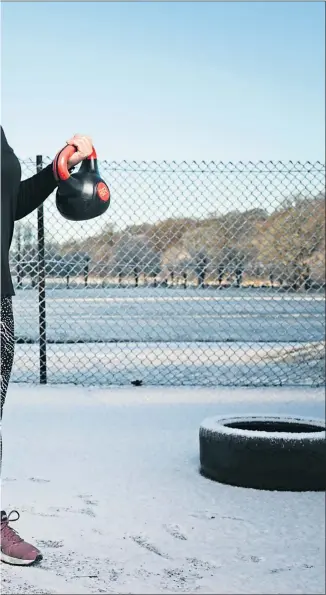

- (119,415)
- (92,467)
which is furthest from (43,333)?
(92,467)

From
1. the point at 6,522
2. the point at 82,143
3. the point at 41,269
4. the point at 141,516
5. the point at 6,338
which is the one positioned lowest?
the point at 141,516

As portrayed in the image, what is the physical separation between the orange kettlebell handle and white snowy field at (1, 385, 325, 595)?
4.46ft

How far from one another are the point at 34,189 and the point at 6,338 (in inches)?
20.9

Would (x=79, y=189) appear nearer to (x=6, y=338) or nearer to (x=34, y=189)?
(x=34, y=189)

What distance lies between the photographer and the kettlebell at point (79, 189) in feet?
7.67

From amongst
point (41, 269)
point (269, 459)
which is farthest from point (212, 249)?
point (269, 459)

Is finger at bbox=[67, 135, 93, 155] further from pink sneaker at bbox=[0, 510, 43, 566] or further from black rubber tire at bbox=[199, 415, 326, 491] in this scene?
black rubber tire at bbox=[199, 415, 326, 491]

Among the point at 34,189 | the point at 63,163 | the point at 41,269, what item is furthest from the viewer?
the point at 41,269

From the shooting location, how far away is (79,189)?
2348mm

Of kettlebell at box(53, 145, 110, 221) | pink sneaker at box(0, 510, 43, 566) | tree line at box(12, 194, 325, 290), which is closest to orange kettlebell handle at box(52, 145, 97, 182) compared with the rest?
kettlebell at box(53, 145, 110, 221)

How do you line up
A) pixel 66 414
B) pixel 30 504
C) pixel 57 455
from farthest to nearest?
pixel 66 414, pixel 57 455, pixel 30 504

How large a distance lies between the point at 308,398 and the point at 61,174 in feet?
13.5

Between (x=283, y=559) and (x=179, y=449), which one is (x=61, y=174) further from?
(x=179, y=449)

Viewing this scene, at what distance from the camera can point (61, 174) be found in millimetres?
2328
